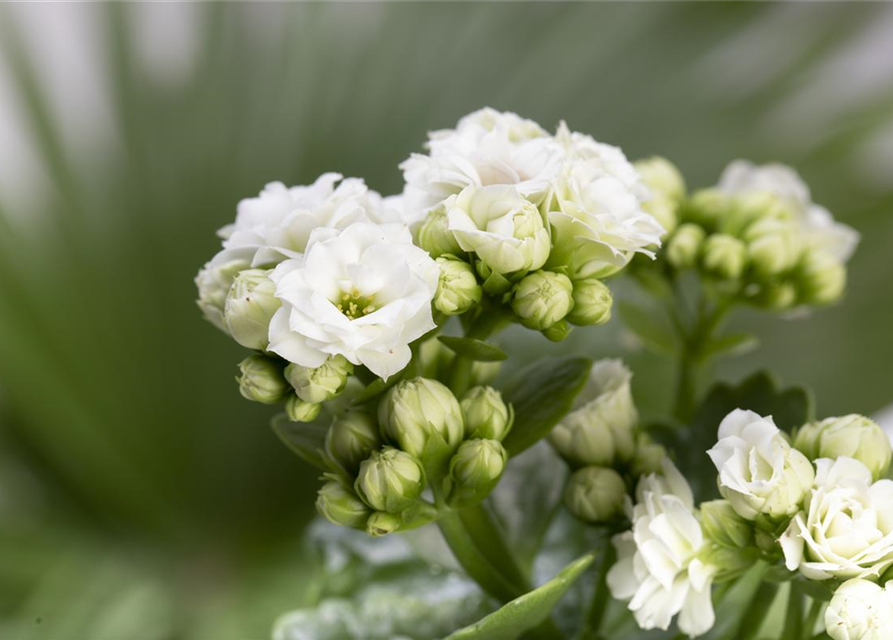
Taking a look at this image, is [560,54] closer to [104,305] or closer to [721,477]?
[104,305]

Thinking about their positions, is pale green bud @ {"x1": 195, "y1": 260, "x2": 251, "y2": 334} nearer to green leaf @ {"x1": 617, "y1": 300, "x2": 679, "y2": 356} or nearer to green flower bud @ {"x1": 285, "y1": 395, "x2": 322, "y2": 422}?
green flower bud @ {"x1": 285, "y1": 395, "x2": 322, "y2": 422}

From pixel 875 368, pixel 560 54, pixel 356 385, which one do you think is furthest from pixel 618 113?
pixel 356 385

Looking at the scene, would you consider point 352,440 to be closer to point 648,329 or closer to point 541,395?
point 541,395

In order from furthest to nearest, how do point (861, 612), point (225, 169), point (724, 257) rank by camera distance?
point (225, 169) → point (724, 257) → point (861, 612)

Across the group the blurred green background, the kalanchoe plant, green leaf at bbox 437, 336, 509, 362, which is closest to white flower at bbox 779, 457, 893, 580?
the kalanchoe plant

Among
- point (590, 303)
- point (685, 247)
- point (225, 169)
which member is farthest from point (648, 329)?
point (225, 169)

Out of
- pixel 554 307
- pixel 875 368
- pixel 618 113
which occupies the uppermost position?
pixel 554 307

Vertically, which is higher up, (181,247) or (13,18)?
(13,18)
